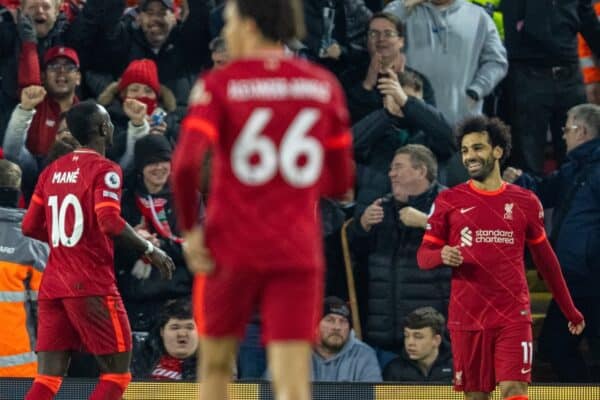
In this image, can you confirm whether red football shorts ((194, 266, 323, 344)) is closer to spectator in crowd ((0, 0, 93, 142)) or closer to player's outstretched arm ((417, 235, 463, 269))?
player's outstretched arm ((417, 235, 463, 269))

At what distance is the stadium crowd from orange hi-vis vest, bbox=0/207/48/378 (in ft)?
0.04

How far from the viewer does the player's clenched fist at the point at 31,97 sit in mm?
11539

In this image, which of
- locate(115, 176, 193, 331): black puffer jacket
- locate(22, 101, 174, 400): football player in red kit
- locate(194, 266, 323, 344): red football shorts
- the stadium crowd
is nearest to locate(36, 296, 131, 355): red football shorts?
locate(22, 101, 174, 400): football player in red kit

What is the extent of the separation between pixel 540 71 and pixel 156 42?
9.81 ft

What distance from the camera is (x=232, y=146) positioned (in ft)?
19.2

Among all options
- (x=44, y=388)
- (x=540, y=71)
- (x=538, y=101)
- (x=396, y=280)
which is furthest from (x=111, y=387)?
(x=540, y=71)

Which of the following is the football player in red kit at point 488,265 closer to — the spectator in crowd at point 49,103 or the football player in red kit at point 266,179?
the football player in red kit at point 266,179

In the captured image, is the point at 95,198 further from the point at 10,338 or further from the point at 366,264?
the point at 366,264

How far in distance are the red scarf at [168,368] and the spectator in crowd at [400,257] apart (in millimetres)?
1411

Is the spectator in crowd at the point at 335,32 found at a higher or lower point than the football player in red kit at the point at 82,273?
higher

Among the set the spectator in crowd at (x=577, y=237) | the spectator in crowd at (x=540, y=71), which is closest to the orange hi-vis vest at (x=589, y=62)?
the spectator in crowd at (x=540, y=71)

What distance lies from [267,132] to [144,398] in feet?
14.4

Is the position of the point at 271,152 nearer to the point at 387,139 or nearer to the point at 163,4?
the point at 387,139

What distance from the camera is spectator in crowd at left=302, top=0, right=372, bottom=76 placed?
12.3m
